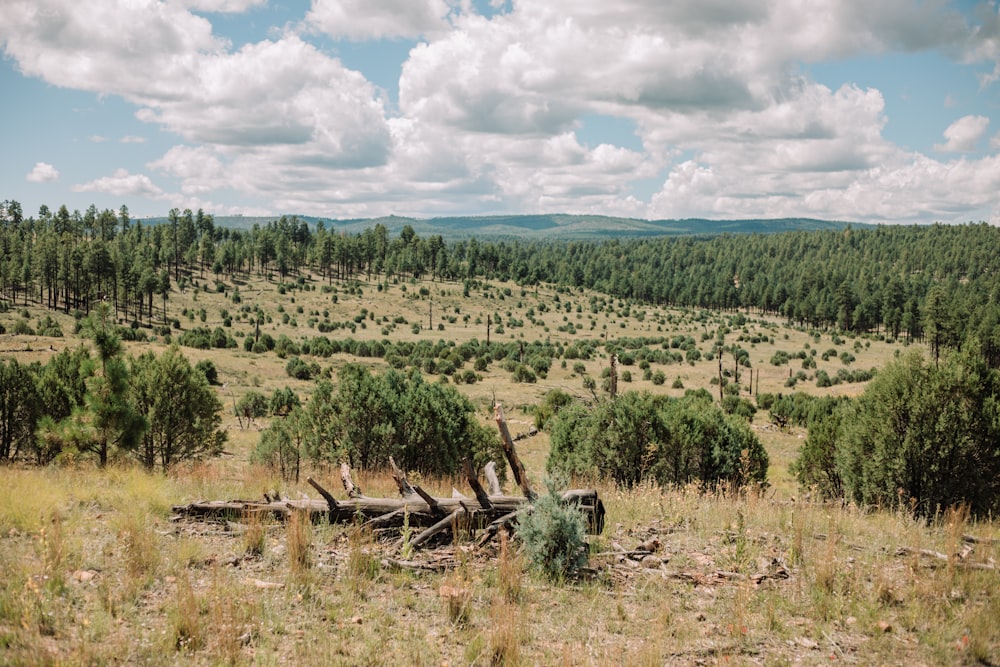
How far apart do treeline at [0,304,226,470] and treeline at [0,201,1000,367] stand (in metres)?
72.7

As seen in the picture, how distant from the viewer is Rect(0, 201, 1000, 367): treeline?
277ft

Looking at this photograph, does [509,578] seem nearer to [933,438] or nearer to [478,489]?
[478,489]

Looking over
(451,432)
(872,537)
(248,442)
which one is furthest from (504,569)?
(248,442)

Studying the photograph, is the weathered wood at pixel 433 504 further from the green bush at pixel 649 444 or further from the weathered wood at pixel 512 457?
the green bush at pixel 649 444

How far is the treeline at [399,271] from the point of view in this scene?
8456cm

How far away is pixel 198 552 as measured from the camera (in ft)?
21.2

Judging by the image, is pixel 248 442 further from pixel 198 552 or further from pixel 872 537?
pixel 872 537

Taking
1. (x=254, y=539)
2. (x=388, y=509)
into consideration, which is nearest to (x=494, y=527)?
(x=388, y=509)

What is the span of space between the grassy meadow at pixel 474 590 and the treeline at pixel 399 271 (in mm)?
73953

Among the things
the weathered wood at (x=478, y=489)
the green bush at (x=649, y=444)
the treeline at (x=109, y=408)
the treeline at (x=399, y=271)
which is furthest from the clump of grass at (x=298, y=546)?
the treeline at (x=399, y=271)

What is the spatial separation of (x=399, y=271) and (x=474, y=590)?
133 metres

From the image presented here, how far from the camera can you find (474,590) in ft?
19.8

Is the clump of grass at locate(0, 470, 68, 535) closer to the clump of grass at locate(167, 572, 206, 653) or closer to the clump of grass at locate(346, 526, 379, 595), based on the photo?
the clump of grass at locate(167, 572, 206, 653)

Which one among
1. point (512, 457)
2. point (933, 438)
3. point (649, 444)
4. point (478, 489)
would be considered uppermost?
point (512, 457)
